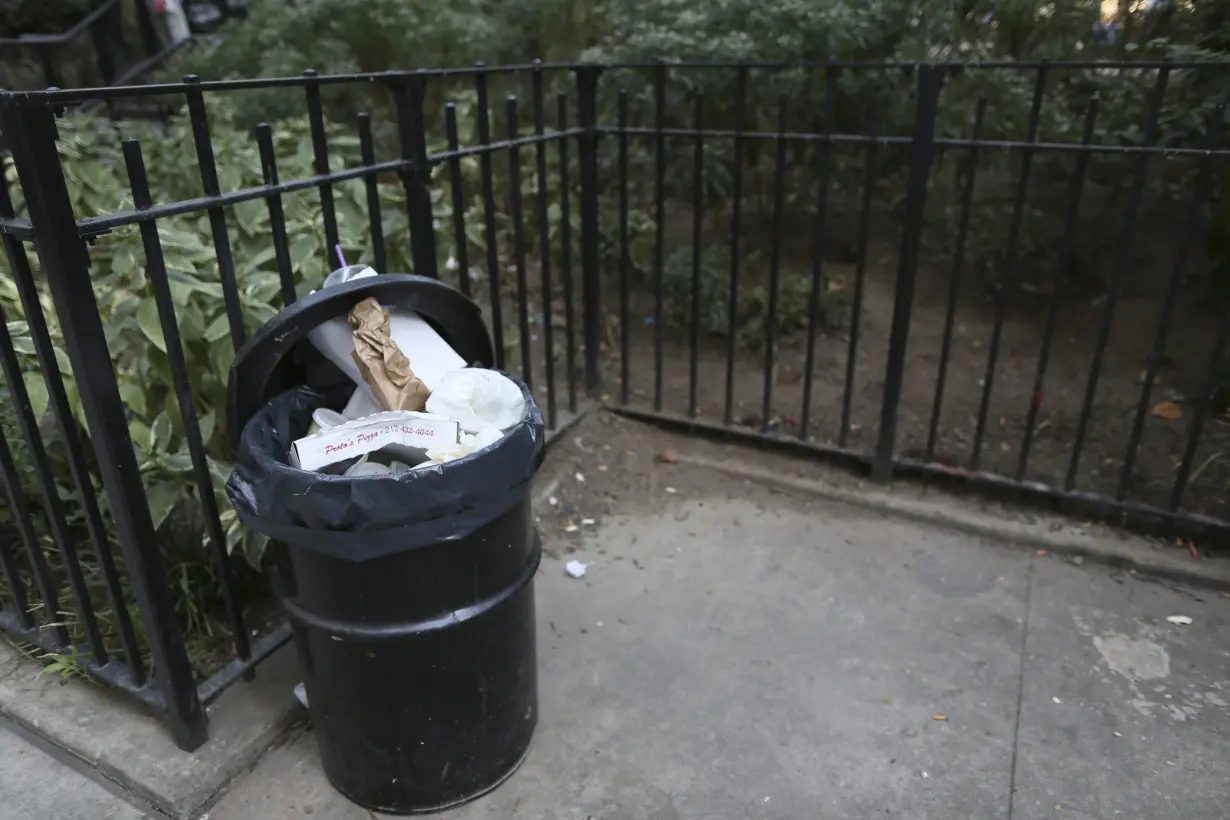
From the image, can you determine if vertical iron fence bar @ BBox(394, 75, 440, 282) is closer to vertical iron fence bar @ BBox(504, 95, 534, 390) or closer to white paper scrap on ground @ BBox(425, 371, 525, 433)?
vertical iron fence bar @ BBox(504, 95, 534, 390)

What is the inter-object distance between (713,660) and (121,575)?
1.94 metres

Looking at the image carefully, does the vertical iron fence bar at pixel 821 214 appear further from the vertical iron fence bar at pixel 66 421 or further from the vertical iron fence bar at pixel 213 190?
the vertical iron fence bar at pixel 66 421

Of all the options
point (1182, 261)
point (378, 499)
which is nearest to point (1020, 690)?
point (1182, 261)

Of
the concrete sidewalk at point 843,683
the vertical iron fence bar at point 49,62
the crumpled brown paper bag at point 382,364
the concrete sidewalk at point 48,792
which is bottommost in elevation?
the concrete sidewalk at point 843,683

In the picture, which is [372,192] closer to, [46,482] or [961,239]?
[46,482]

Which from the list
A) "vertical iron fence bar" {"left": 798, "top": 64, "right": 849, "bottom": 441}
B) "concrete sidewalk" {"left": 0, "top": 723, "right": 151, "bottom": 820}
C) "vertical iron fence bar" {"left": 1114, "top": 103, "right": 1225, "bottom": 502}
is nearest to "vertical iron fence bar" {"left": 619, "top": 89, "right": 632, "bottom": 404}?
"vertical iron fence bar" {"left": 798, "top": 64, "right": 849, "bottom": 441}

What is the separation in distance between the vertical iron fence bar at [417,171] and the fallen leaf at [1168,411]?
322 centimetres

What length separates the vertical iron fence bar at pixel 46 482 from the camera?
2.11m

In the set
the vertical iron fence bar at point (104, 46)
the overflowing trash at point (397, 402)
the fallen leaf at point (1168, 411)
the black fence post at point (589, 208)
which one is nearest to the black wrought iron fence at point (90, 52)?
the vertical iron fence bar at point (104, 46)

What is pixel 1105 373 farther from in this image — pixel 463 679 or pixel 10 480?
pixel 10 480

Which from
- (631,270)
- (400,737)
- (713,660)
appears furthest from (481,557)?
(631,270)

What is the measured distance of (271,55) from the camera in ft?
19.4

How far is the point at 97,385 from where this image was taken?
1.85 meters

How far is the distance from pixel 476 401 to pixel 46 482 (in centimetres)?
116
